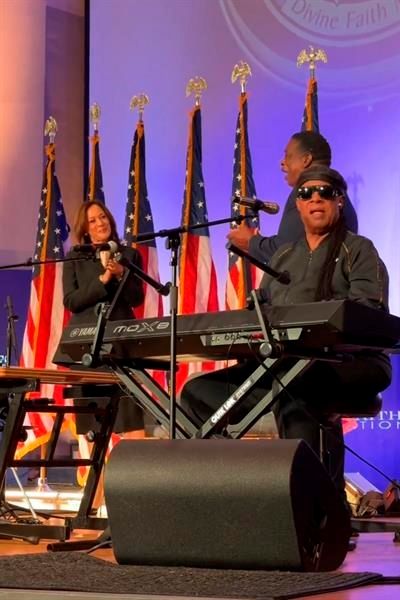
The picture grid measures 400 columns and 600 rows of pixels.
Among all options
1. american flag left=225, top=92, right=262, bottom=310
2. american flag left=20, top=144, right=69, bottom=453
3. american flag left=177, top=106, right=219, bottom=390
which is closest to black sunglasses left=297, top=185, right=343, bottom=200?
american flag left=225, top=92, right=262, bottom=310

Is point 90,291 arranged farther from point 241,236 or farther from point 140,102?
point 140,102

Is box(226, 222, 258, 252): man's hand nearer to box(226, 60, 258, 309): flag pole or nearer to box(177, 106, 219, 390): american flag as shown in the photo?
box(226, 60, 258, 309): flag pole

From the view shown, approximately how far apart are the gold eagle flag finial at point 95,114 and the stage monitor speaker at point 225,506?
465cm

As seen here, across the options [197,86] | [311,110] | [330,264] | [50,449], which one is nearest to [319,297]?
[330,264]

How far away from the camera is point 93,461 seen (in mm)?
4004

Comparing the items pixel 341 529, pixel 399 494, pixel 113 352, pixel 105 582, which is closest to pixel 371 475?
pixel 399 494

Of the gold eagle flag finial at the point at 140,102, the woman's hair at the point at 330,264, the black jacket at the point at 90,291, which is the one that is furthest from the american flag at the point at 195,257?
the woman's hair at the point at 330,264

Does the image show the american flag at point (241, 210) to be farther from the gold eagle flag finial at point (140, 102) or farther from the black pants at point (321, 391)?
the black pants at point (321, 391)

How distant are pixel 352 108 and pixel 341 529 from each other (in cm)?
397

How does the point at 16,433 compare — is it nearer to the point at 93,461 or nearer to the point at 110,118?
the point at 93,461

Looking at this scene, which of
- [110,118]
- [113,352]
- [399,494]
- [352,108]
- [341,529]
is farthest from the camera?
[110,118]

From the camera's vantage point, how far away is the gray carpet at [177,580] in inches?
70.6

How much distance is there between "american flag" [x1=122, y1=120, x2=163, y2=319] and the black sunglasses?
2948 millimetres

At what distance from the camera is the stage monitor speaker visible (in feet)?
6.52
